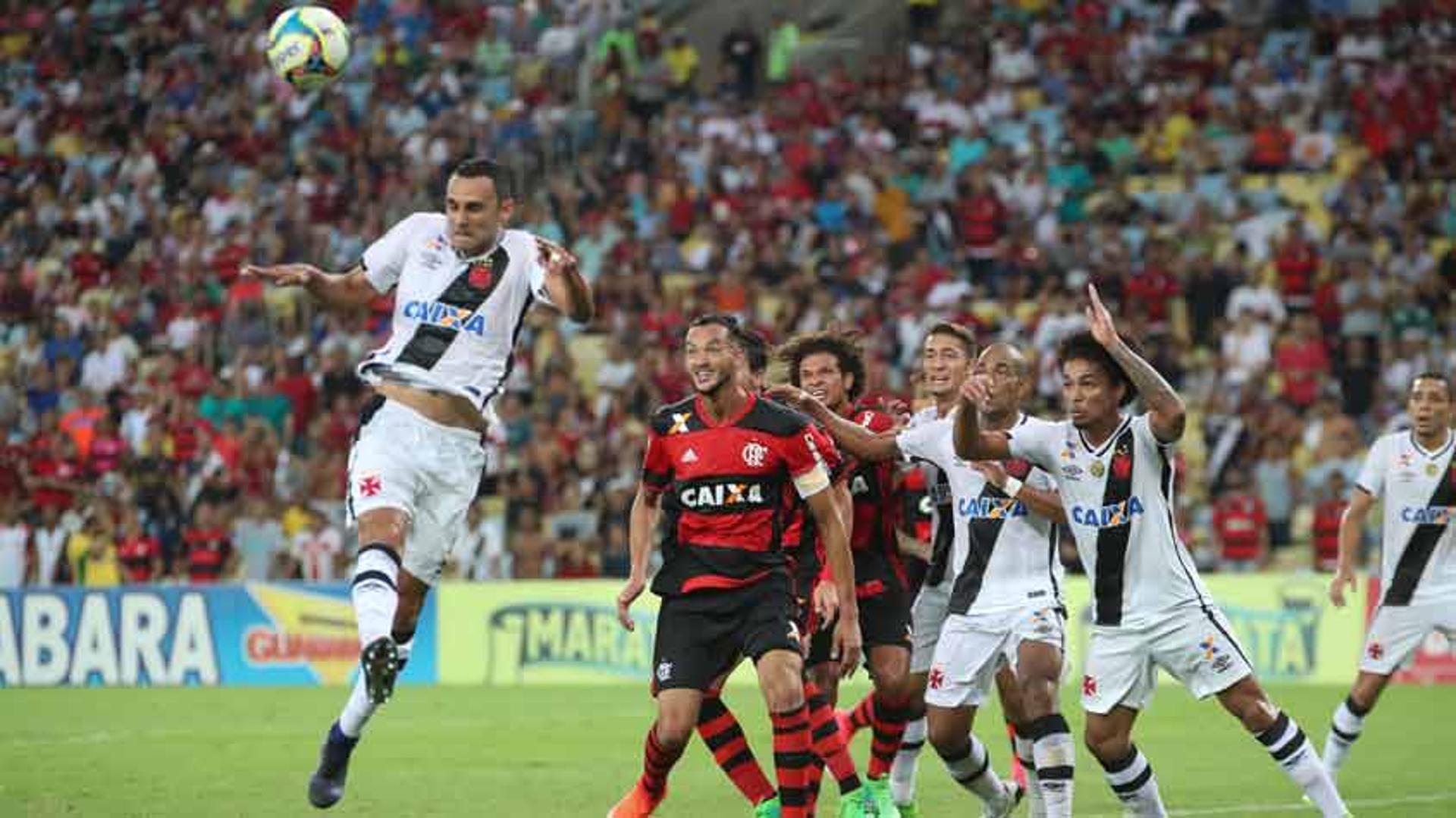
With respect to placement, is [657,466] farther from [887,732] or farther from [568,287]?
[887,732]

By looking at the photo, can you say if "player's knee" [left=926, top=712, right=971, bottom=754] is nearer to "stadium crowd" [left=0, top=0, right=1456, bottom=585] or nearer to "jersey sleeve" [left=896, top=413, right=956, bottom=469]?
"jersey sleeve" [left=896, top=413, right=956, bottom=469]

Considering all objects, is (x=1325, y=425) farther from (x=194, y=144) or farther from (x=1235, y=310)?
(x=194, y=144)

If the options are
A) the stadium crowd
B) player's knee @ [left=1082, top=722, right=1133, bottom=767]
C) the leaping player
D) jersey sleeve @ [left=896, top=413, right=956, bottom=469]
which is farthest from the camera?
the stadium crowd

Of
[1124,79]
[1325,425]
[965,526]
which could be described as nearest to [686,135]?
[1124,79]

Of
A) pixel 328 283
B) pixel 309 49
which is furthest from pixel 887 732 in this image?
pixel 309 49

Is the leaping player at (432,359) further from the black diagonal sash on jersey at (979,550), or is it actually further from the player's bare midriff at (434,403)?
the black diagonal sash on jersey at (979,550)

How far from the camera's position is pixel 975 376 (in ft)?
34.0

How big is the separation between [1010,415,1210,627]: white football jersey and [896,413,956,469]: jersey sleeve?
1.21 meters

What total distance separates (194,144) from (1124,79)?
42.0 ft

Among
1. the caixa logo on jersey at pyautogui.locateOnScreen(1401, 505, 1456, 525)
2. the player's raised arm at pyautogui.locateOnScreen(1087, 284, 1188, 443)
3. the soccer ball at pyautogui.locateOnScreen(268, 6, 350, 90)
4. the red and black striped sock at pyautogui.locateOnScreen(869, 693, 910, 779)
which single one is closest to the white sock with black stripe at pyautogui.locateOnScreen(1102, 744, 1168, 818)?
the player's raised arm at pyautogui.locateOnScreen(1087, 284, 1188, 443)

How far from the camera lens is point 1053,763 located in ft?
34.9

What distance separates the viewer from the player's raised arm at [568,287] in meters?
10.4

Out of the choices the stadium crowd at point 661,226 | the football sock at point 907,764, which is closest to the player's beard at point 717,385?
the football sock at point 907,764

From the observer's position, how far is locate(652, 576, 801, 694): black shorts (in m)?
10.3
